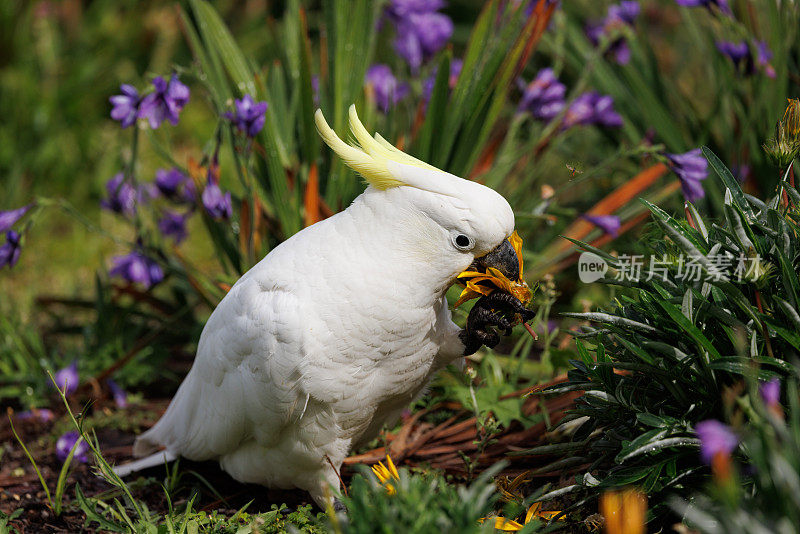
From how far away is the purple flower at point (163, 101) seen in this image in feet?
7.64

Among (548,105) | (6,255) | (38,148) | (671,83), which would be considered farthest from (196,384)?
(38,148)

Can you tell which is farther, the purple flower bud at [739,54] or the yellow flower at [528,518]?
the purple flower bud at [739,54]

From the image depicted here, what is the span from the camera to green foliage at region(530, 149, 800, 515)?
152cm

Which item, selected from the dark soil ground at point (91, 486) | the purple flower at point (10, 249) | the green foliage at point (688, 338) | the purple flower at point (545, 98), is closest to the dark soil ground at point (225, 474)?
the dark soil ground at point (91, 486)

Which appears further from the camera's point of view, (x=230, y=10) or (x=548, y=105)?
(x=230, y=10)

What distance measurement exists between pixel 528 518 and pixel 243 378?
0.80 meters

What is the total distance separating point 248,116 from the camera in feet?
7.59

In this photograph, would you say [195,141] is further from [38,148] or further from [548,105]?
[548,105]

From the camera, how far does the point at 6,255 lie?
250 centimetres

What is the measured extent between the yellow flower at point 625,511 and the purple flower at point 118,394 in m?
1.83

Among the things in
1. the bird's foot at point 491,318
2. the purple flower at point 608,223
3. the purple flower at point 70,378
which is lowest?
the purple flower at point 70,378

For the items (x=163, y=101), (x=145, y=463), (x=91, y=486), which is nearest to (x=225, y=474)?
(x=145, y=463)

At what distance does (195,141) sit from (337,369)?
12.3 ft

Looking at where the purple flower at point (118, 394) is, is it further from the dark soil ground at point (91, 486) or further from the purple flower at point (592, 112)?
the purple flower at point (592, 112)
